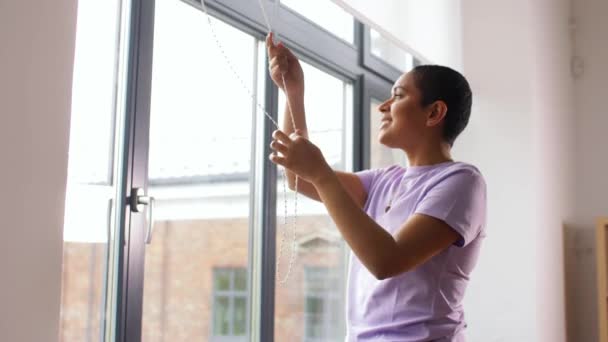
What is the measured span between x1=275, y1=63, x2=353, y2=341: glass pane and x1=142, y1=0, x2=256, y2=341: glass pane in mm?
182

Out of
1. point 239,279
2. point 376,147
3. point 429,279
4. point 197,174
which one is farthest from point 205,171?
point 429,279

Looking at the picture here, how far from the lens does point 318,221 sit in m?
2.68

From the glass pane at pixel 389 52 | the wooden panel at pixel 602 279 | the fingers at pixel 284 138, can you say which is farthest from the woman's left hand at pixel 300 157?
the wooden panel at pixel 602 279

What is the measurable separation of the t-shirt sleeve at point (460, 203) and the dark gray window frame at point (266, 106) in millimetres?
647

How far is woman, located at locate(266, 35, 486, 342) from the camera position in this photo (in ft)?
4.01

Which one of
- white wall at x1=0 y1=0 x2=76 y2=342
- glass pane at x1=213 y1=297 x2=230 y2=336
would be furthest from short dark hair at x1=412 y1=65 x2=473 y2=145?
glass pane at x1=213 y1=297 x2=230 y2=336

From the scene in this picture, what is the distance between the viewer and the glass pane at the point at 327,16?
232cm

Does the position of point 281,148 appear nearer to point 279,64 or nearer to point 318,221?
point 279,64

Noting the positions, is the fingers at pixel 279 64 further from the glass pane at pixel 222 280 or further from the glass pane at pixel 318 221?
the glass pane at pixel 222 280

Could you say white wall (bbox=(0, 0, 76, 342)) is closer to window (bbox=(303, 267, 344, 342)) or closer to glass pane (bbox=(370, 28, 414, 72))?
window (bbox=(303, 267, 344, 342))

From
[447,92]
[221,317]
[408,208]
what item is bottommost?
[221,317]

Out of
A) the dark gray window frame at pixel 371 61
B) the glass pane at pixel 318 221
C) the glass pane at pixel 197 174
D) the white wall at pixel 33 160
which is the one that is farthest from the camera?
the dark gray window frame at pixel 371 61

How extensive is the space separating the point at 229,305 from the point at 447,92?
1514 millimetres

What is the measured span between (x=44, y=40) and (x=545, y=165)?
2.42 m
